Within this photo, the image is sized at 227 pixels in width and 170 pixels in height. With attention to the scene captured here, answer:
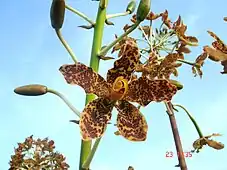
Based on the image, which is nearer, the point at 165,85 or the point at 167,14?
the point at 165,85

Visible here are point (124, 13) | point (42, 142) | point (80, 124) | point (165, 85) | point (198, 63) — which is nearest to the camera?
point (80, 124)

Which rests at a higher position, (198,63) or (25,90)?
(198,63)

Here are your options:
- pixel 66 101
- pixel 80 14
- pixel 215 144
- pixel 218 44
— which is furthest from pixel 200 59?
pixel 66 101

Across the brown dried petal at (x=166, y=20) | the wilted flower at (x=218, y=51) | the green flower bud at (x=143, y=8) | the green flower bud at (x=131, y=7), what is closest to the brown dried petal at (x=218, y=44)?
the wilted flower at (x=218, y=51)

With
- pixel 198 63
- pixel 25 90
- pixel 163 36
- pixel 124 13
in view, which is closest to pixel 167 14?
pixel 163 36

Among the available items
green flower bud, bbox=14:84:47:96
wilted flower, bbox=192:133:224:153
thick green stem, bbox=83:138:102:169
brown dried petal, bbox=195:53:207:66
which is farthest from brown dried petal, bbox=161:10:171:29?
thick green stem, bbox=83:138:102:169

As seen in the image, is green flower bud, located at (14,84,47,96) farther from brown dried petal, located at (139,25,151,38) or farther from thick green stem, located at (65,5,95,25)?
brown dried petal, located at (139,25,151,38)

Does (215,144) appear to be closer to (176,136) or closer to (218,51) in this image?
(176,136)

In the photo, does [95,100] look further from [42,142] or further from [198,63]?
[42,142]

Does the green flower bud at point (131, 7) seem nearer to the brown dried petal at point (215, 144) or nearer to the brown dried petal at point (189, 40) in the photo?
the brown dried petal at point (189, 40)
